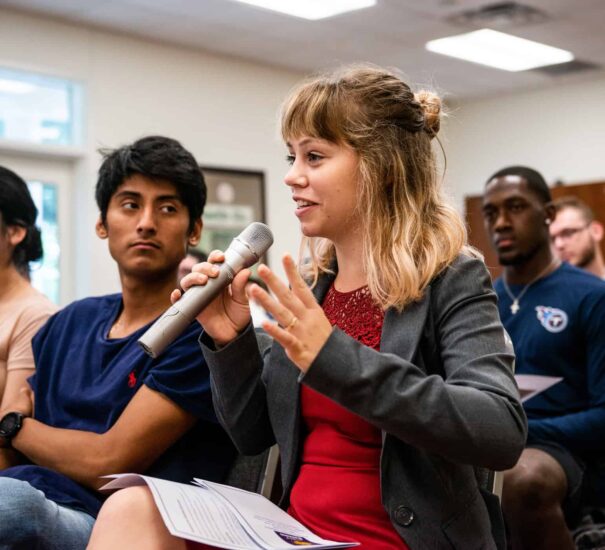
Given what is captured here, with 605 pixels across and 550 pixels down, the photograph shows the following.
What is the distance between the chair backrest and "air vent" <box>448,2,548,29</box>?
180 inches

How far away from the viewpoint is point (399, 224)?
1.56 meters

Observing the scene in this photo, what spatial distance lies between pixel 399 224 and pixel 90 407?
79 cm

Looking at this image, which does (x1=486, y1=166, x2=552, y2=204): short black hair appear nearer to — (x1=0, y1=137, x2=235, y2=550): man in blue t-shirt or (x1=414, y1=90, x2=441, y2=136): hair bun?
(x1=0, y1=137, x2=235, y2=550): man in blue t-shirt

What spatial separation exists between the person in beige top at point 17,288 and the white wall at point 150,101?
3.02 metres

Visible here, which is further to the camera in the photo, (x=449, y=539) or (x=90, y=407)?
(x=90, y=407)

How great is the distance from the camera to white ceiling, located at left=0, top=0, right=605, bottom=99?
5766 millimetres

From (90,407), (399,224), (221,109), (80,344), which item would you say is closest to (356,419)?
(399,224)

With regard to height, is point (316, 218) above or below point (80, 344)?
above

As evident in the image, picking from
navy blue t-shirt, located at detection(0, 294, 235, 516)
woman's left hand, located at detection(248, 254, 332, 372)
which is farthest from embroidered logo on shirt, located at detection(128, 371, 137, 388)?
woman's left hand, located at detection(248, 254, 332, 372)

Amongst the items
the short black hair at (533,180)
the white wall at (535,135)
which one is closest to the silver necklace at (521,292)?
the short black hair at (533,180)

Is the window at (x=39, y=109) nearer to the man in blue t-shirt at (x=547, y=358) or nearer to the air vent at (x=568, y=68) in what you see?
the man in blue t-shirt at (x=547, y=358)

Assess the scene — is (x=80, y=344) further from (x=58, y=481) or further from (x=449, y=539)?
(x=449, y=539)

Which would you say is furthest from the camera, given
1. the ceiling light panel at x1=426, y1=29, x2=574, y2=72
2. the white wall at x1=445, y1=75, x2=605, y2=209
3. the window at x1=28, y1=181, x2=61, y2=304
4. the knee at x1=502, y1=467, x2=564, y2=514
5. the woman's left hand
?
the white wall at x1=445, y1=75, x2=605, y2=209

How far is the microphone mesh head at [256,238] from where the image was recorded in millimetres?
1517
